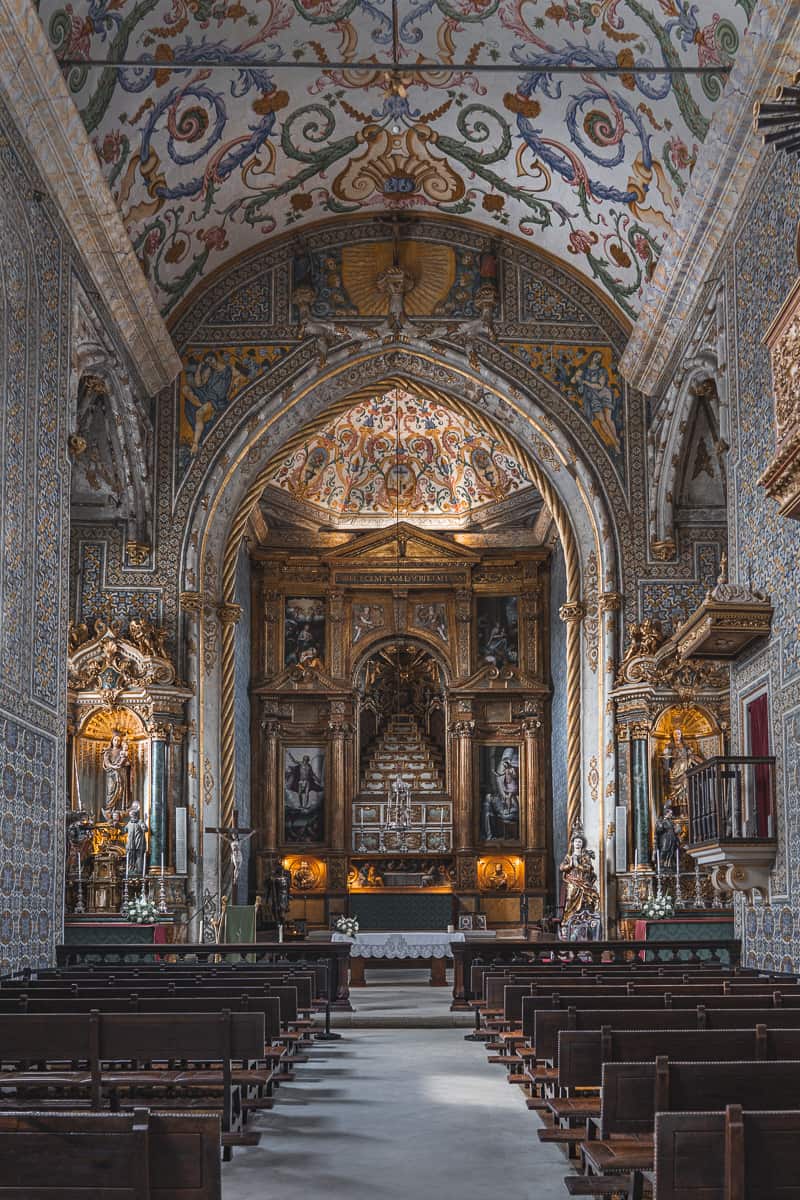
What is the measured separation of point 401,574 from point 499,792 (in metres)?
4.78

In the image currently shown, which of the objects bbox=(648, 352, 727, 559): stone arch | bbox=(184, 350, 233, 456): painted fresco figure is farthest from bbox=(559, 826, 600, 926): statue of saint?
bbox=(184, 350, 233, 456): painted fresco figure

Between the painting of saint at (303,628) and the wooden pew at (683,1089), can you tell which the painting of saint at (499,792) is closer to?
the painting of saint at (303,628)

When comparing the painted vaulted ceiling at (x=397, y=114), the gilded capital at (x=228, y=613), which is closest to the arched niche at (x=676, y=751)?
the painted vaulted ceiling at (x=397, y=114)

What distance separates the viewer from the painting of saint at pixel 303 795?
93.8 ft

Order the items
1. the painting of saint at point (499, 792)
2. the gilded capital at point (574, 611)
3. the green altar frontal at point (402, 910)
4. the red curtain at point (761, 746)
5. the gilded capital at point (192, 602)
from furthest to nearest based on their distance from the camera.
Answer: the painting of saint at point (499, 792), the green altar frontal at point (402, 910), the gilded capital at point (574, 611), the gilded capital at point (192, 602), the red curtain at point (761, 746)

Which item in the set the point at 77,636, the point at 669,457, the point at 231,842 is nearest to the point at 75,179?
the point at 77,636

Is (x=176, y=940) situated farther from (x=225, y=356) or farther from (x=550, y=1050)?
(x=550, y=1050)

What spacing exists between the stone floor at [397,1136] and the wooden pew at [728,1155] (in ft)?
9.88

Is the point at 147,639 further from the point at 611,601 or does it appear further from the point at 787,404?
the point at 787,404

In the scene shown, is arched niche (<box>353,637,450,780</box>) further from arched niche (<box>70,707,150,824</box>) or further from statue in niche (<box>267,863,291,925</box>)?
arched niche (<box>70,707,150,824</box>)

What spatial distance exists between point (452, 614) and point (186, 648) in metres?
9.12

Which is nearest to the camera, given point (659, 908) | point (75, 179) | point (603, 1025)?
point (603, 1025)

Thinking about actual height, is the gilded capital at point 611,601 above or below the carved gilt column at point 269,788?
above

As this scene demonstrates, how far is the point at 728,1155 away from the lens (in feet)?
13.6
